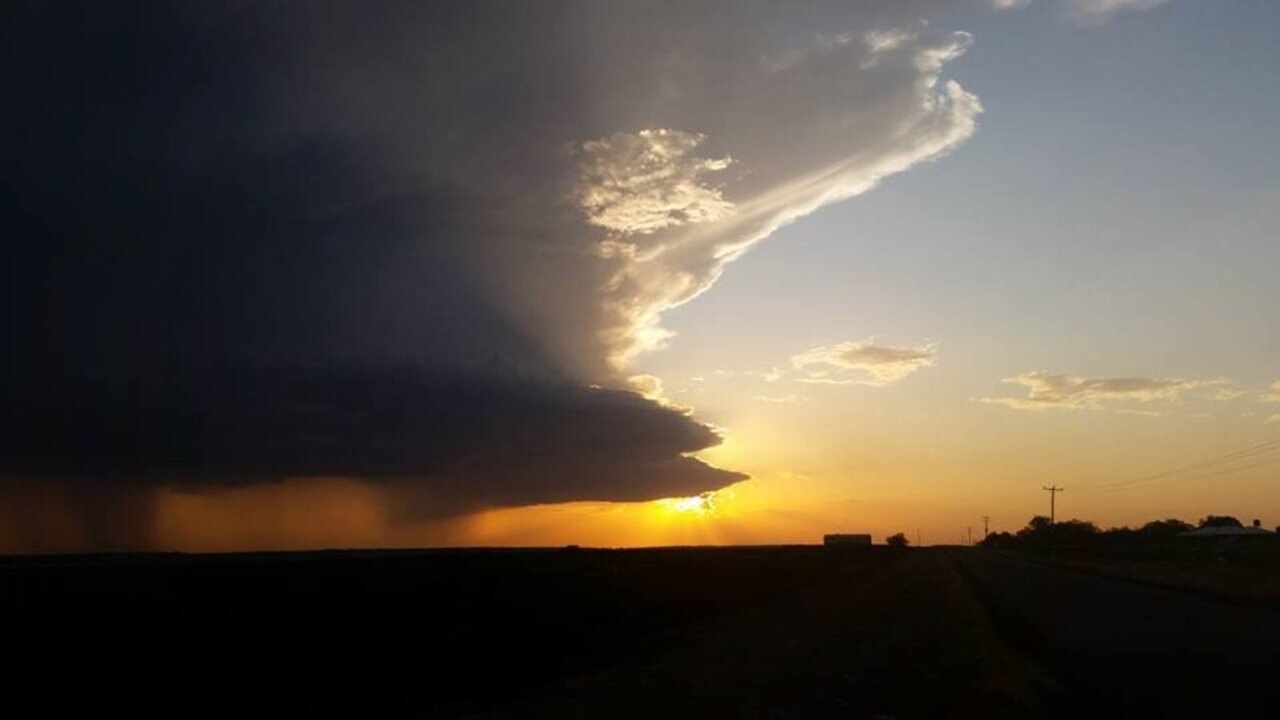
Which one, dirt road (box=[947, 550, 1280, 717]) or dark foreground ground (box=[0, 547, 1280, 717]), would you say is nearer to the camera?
dirt road (box=[947, 550, 1280, 717])

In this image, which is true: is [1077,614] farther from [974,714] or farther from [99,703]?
[99,703]

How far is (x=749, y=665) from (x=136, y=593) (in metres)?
33.5

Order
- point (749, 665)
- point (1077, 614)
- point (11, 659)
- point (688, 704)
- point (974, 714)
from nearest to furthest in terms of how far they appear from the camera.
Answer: point (974, 714) → point (688, 704) → point (11, 659) → point (749, 665) → point (1077, 614)

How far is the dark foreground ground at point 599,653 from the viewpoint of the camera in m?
22.5

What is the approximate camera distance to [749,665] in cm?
2970

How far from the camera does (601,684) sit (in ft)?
84.8

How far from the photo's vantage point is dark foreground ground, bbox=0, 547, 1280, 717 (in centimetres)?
2248

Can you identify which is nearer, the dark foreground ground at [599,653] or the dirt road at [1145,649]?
the dirt road at [1145,649]

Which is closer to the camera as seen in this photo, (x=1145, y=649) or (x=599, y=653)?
(x=1145, y=649)

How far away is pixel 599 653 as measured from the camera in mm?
33344

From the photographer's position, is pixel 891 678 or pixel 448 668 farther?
pixel 448 668

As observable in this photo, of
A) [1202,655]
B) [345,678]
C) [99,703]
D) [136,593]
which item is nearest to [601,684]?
[345,678]

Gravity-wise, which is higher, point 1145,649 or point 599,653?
point 599,653

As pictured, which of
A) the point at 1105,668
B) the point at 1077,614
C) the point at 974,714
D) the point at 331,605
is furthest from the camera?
the point at 1077,614
